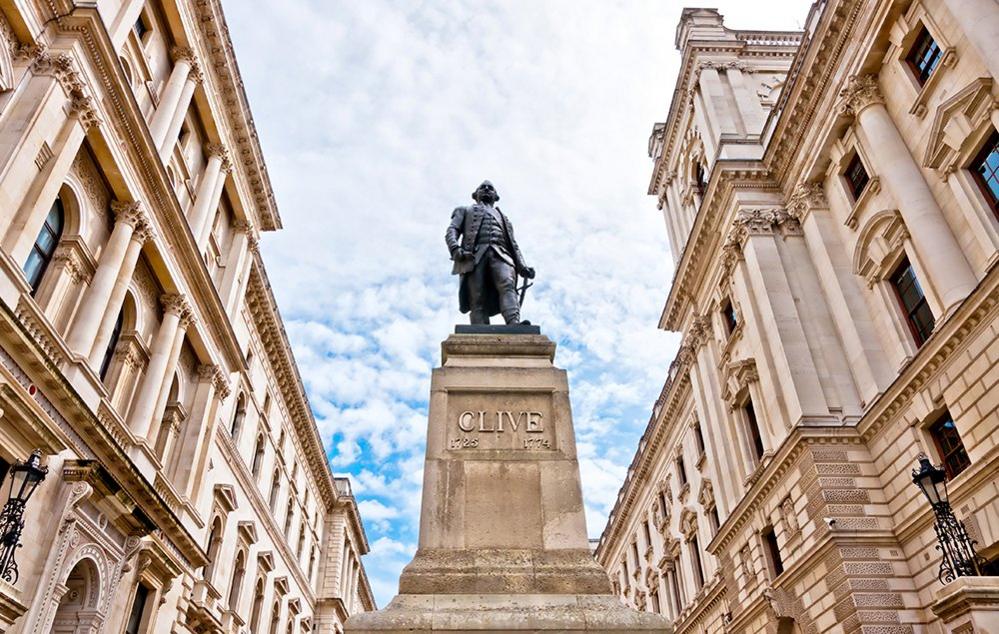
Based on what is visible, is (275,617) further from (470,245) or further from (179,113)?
(470,245)

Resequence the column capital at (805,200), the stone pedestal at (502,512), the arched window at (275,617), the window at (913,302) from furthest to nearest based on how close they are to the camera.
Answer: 1. the arched window at (275,617)
2. the column capital at (805,200)
3. the window at (913,302)
4. the stone pedestal at (502,512)

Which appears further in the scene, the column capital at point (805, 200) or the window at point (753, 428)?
the window at point (753, 428)

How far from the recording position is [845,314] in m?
21.7

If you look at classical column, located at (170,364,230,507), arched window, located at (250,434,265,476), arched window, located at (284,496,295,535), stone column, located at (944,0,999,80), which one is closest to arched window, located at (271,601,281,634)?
arched window, located at (284,496,295,535)

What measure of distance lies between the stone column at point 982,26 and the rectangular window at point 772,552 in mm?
14123

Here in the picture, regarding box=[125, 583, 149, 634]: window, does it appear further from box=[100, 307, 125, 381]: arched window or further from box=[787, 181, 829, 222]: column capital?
box=[787, 181, 829, 222]: column capital

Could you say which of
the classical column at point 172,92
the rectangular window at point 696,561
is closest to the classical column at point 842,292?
the rectangular window at point 696,561

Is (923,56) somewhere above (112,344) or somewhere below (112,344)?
above

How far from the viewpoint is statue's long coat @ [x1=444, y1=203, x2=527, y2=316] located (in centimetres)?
1144

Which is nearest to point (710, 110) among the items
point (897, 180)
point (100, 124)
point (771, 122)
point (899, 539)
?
point (771, 122)

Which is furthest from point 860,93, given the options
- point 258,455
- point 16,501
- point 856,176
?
point 258,455

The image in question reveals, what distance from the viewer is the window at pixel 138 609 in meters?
19.2

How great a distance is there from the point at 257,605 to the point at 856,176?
94.7 ft

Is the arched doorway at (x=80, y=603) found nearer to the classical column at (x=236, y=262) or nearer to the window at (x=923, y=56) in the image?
the classical column at (x=236, y=262)
